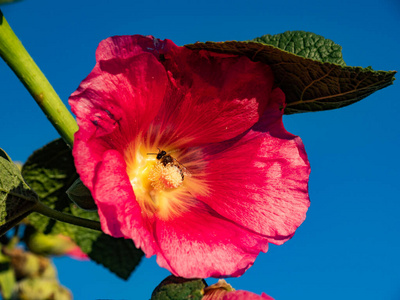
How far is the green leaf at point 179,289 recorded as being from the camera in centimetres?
64

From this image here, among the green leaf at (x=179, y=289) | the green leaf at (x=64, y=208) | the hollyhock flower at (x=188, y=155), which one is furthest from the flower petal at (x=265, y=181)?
the green leaf at (x=64, y=208)

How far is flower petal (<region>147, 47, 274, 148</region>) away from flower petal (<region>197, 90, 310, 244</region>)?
0.11 ft

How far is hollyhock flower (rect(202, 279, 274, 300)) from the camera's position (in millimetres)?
679

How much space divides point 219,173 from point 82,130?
10.9 inches

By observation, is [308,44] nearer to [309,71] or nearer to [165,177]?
[309,71]

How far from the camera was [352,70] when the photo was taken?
640 millimetres

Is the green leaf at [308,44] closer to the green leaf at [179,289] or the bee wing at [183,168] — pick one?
the bee wing at [183,168]

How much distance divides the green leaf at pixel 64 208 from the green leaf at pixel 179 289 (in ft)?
0.81

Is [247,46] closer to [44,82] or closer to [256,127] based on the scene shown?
[256,127]

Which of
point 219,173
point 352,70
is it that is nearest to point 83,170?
point 219,173

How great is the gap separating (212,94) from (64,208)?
0.48m

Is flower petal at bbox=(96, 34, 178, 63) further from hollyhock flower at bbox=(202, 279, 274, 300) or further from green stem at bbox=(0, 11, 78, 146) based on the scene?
hollyhock flower at bbox=(202, 279, 274, 300)

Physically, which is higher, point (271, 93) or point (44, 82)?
point (271, 93)

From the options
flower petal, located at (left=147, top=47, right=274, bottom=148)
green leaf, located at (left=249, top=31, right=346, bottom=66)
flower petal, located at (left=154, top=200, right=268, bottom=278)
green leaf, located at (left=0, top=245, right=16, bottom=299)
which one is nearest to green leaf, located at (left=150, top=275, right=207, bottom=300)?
flower petal, located at (left=154, top=200, right=268, bottom=278)
